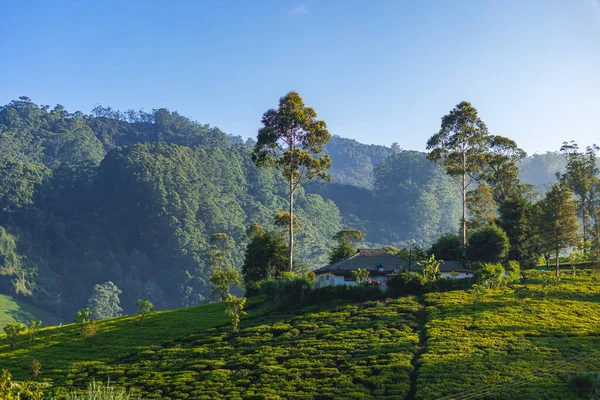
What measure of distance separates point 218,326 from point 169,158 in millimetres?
92477

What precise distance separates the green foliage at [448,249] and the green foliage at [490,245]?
6.75 feet

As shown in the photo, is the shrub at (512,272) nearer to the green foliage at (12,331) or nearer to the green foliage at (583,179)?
Answer: the green foliage at (583,179)

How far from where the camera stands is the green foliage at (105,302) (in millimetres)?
104438

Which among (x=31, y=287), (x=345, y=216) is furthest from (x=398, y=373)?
(x=345, y=216)

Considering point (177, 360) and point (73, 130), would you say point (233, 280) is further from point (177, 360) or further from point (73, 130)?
point (73, 130)

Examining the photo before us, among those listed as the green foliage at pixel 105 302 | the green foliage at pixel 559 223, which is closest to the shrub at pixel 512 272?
the green foliage at pixel 559 223

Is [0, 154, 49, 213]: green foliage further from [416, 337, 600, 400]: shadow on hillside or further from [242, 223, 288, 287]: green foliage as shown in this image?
[416, 337, 600, 400]: shadow on hillside

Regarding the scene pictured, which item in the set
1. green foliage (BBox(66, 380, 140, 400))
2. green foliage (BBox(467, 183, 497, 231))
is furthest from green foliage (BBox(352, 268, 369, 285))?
green foliage (BBox(467, 183, 497, 231))

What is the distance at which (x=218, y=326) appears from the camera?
4347 centimetres

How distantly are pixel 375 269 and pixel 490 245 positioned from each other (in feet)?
30.6

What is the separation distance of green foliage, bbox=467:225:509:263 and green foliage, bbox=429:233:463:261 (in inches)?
81.0

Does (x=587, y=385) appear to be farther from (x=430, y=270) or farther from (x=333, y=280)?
(x=333, y=280)

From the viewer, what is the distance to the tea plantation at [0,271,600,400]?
30469mm

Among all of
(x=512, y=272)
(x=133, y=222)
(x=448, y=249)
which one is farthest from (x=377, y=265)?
(x=133, y=222)
